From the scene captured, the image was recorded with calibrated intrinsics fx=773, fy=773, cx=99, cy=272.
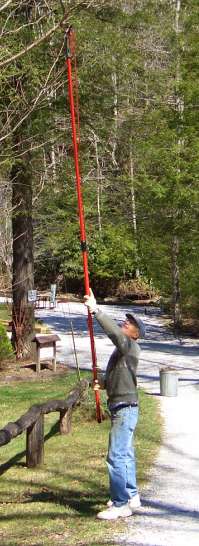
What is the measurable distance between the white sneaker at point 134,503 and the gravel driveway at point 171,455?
55 mm

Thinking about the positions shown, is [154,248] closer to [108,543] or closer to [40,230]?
[40,230]

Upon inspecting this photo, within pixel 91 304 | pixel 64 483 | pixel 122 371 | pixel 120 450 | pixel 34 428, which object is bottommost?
pixel 64 483

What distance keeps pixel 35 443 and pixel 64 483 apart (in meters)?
0.76

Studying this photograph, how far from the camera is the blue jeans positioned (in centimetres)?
588

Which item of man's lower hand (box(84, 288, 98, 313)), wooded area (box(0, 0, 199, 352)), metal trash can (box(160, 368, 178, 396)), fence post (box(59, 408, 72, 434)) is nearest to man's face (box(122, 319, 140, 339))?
man's lower hand (box(84, 288, 98, 313))

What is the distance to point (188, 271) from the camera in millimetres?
23922

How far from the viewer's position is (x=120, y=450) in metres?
5.88

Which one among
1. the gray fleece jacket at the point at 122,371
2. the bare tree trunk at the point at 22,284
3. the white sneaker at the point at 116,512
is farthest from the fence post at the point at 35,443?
the bare tree trunk at the point at 22,284

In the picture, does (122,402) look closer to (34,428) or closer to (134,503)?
(134,503)

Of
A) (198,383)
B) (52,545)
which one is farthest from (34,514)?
(198,383)

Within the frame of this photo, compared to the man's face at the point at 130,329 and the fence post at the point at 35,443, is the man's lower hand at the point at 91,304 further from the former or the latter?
the fence post at the point at 35,443

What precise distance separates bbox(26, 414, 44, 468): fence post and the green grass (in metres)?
0.10

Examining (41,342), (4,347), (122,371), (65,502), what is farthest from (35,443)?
(4,347)

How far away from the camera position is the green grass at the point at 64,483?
227 inches
